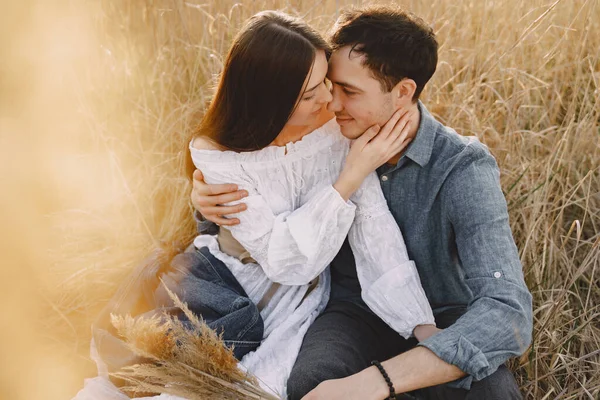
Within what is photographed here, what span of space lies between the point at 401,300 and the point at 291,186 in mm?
592

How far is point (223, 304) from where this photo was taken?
2268mm

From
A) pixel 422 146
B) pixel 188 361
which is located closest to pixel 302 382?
pixel 188 361

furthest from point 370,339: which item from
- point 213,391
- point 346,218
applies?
point 213,391

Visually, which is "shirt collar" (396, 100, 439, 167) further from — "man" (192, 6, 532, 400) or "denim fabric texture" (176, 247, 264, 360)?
"denim fabric texture" (176, 247, 264, 360)

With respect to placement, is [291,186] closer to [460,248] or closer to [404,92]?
[404,92]

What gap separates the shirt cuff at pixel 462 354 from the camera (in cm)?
185

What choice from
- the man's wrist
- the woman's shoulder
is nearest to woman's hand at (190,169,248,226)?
the woman's shoulder

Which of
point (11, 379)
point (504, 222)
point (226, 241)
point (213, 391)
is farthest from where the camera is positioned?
point (11, 379)

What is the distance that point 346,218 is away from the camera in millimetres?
2170

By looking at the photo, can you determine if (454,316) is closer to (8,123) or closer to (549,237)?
(549,237)

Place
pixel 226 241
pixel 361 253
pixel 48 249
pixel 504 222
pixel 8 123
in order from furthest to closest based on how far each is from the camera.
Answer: pixel 8 123 < pixel 48 249 < pixel 226 241 < pixel 361 253 < pixel 504 222

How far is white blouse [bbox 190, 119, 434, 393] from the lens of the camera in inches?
85.4

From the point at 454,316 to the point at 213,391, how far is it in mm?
1068

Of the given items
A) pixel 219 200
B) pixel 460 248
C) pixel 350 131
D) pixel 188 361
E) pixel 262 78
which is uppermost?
pixel 262 78
